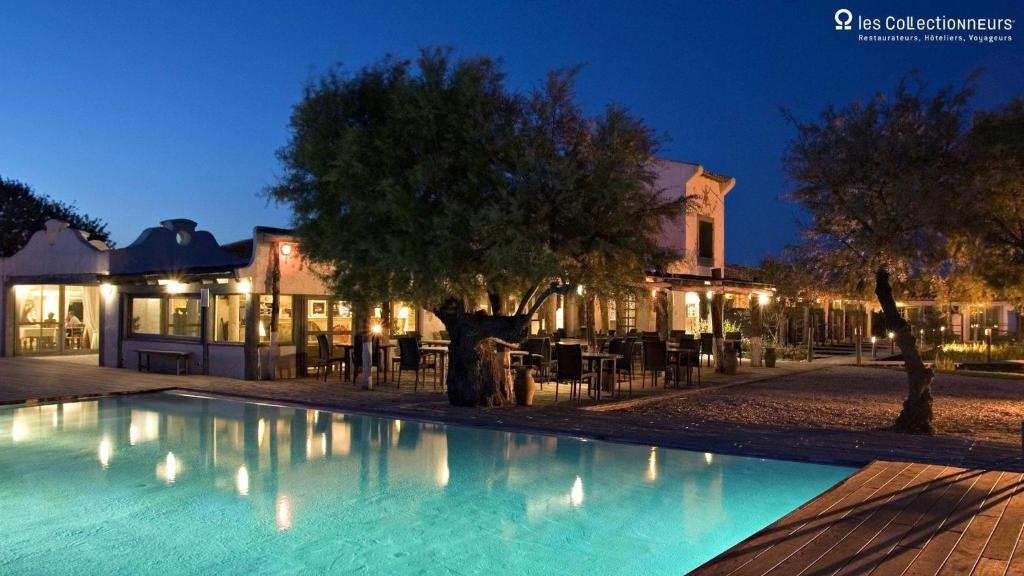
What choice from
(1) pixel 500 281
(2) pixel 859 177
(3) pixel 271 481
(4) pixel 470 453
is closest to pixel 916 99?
(2) pixel 859 177

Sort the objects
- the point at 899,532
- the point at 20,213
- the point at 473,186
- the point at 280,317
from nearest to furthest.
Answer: the point at 899,532 → the point at 473,186 → the point at 280,317 → the point at 20,213

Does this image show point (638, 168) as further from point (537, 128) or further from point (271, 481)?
point (271, 481)

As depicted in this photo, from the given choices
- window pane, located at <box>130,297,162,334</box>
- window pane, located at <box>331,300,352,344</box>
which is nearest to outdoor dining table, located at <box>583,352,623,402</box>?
window pane, located at <box>331,300,352,344</box>

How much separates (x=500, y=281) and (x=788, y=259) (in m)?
3.80

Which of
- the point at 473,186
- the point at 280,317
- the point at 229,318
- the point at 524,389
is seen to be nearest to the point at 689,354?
the point at 524,389

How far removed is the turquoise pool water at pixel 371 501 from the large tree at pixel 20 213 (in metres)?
30.2

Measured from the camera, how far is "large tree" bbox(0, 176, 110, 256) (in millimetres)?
34438

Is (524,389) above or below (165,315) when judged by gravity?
below

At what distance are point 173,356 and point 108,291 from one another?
10.9 ft

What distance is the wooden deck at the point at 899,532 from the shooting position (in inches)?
152

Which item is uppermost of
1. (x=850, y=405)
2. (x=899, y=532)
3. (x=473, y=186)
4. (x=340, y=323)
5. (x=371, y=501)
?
(x=473, y=186)

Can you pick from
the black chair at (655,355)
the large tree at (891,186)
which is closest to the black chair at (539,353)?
the black chair at (655,355)

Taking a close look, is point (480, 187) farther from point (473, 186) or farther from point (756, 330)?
point (756, 330)

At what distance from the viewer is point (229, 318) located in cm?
1573
